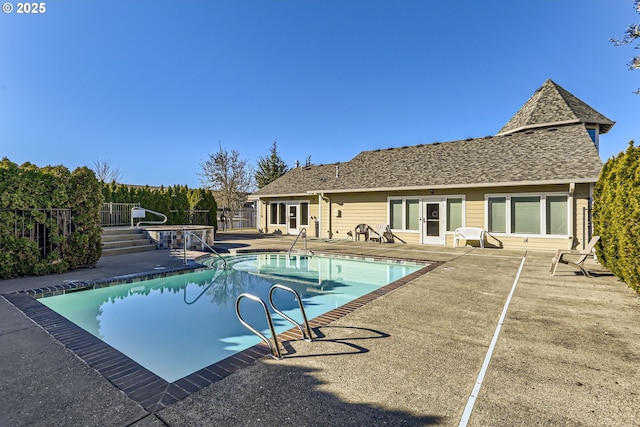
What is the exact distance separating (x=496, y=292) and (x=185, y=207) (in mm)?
16788

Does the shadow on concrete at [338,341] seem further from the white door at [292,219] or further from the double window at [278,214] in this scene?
the double window at [278,214]

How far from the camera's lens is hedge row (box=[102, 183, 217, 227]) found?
16547 mm

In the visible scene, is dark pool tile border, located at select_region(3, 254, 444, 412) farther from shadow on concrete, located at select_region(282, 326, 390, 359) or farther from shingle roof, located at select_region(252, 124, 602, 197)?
shingle roof, located at select_region(252, 124, 602, 197)

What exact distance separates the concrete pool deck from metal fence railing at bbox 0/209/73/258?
253cm

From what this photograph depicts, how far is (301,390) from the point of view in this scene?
7.98 feet

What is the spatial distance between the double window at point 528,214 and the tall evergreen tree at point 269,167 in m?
26.7

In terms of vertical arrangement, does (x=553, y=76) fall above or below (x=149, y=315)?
above

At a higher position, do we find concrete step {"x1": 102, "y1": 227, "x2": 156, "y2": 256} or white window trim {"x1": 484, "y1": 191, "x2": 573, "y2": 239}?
white window trim {"x1": 484, "y1": 191, "x2": 573, "y2": 239}

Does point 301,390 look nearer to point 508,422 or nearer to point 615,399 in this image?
point 508,422

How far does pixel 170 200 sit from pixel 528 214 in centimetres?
1746

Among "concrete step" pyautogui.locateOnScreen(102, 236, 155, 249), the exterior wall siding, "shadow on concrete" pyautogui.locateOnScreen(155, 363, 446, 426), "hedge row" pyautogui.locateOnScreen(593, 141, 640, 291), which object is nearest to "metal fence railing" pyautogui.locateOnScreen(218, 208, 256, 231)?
the exterior wall siding

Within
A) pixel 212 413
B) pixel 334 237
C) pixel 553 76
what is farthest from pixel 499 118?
pixel 212 413

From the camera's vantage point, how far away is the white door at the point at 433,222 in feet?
44.4

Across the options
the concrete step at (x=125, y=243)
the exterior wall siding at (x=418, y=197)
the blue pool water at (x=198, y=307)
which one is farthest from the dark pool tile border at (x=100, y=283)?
the exterior wall siding at (x=418, y=197)
